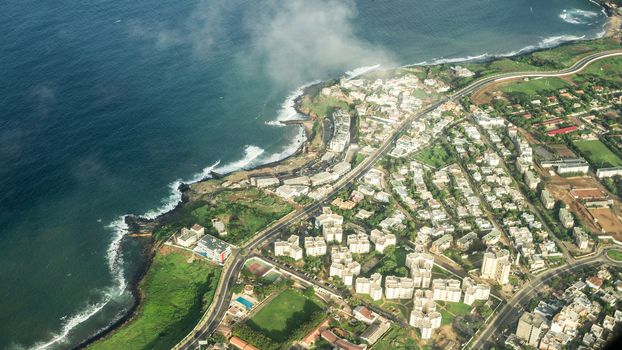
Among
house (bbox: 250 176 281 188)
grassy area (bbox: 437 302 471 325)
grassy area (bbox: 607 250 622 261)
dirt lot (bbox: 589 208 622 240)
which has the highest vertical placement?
house (bbox: 250 176 281 188)

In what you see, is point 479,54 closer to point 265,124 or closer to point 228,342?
point 265,124

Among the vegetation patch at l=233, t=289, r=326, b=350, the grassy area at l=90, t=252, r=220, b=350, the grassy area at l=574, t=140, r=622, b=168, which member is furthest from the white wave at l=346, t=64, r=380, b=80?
the vegetation patch at l=233, t=289, r=326, b=350

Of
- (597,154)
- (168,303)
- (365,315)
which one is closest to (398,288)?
(365,315)

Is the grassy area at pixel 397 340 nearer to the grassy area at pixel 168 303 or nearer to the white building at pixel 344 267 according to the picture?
the white building at pixel 344 267

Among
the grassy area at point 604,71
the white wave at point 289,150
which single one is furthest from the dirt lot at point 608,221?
the white wave at point 289,150

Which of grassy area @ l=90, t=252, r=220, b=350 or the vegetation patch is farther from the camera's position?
grassy area @ l=90, t=252, r=220, b=350

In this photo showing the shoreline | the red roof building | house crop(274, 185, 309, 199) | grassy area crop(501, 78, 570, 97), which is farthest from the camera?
grassy area crop(501, 78, 570, 97)

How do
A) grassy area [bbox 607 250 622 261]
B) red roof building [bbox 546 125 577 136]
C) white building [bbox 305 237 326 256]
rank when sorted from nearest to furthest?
white building [bbox 305 237 326 256], grassy area [bbox 607 250 622 261], red roof building [bbox 546 125 577 136]

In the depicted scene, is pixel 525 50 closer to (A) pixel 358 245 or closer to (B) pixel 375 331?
(A) pixel 358 245

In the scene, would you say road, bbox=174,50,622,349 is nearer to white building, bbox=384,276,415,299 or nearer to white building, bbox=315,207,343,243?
white building, bbox=315,207,343,243
